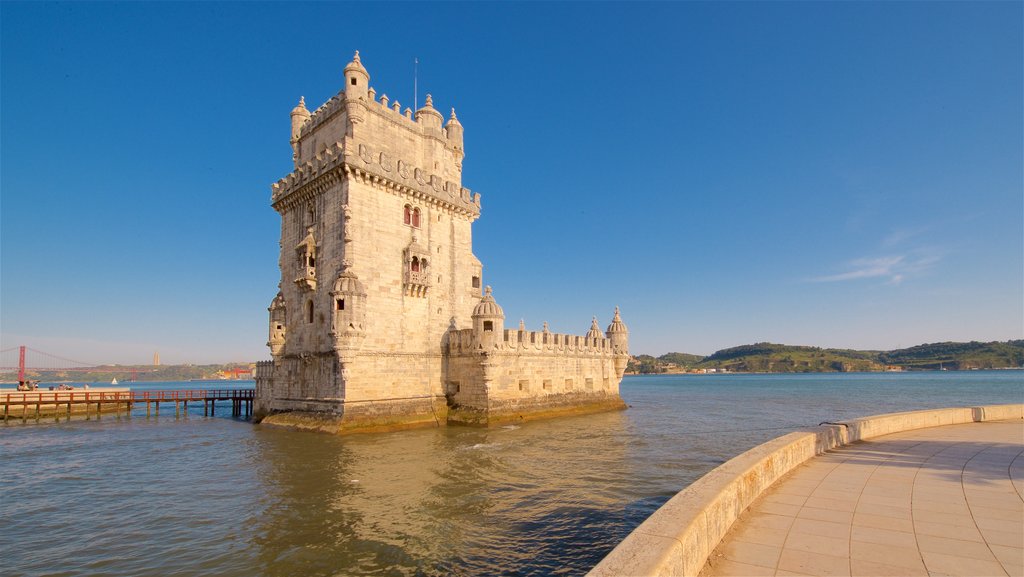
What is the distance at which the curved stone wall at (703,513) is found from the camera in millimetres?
4570

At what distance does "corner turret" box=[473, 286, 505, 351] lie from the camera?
2853cm

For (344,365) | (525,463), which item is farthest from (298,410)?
(525,463)

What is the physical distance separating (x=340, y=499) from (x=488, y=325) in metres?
15.8

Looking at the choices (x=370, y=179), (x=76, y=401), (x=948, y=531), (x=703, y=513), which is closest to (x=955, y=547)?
(x=948, y=531)

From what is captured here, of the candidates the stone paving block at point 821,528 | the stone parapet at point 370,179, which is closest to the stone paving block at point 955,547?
the stone paving block at point 821,528

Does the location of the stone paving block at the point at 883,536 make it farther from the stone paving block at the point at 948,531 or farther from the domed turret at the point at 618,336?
the domed turret at the point at 618,336

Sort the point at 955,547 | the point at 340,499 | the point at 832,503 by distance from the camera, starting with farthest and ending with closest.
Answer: the point at 340,499
the point at 832,503
the point at 955,547

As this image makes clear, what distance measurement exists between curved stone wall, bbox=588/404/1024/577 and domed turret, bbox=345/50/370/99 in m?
26.5

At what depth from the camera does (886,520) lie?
6570 mm

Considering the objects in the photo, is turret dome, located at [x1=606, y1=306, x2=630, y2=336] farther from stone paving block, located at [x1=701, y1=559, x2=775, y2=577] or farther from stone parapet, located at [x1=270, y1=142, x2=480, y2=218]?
A: stone paving block, located at [x1=701, y1=559, x2=775, y2=577]

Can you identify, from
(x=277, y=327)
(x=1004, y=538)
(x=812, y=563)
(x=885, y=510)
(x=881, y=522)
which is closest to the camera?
(x=812, y=563)

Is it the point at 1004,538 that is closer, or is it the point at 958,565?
the point at 958,565

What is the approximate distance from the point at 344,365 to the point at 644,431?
1692cm

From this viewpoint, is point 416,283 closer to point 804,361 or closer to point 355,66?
point 355,66
